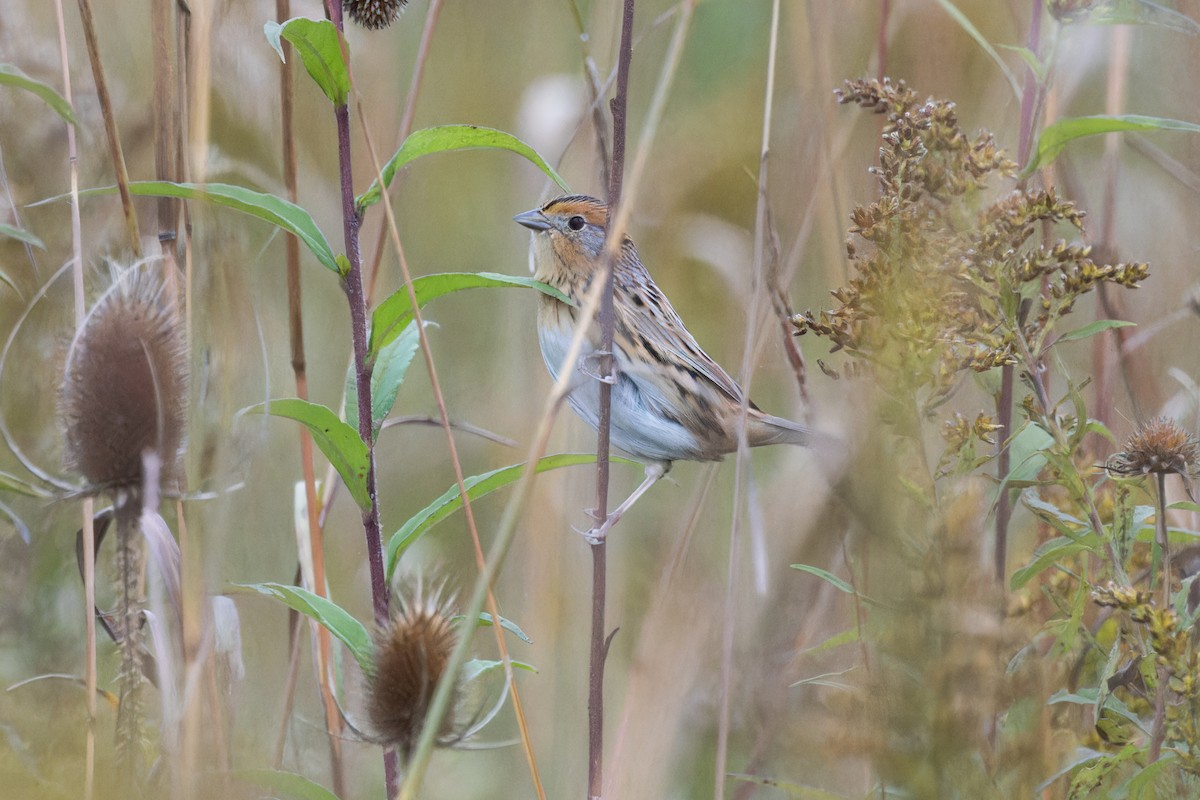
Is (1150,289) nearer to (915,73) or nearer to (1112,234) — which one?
(1112,234)

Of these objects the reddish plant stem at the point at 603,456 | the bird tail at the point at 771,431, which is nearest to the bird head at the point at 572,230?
the bird tail at the point at 771,431

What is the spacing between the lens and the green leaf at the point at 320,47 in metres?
1.24

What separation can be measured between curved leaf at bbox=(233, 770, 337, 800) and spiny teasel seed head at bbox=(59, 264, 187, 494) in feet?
1.27

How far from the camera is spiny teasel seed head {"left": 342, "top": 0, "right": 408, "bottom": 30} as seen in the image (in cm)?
140

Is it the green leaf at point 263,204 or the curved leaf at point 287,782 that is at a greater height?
the green leaf at point 263,204

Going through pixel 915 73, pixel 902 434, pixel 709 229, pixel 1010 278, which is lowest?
pixel 902 434

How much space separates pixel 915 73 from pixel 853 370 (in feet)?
4.90

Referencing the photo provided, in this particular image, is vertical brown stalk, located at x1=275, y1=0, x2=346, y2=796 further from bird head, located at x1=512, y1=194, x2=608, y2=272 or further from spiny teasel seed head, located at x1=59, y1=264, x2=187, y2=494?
bird head, located at x1=512, y1=194, x2=608, y2=272

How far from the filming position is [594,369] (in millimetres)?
2271

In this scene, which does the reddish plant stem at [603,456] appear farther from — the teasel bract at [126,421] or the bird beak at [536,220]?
the bird beak at [536,220]

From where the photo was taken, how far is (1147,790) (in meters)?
1.38

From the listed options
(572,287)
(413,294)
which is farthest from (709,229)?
(413,294)

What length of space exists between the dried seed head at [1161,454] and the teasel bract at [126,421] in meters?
1.19

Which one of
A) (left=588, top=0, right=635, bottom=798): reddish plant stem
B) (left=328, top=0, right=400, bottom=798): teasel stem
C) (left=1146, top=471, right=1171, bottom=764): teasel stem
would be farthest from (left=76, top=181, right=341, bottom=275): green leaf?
(left=1146, top=471, right=1171, bottom=764): teasel stem
